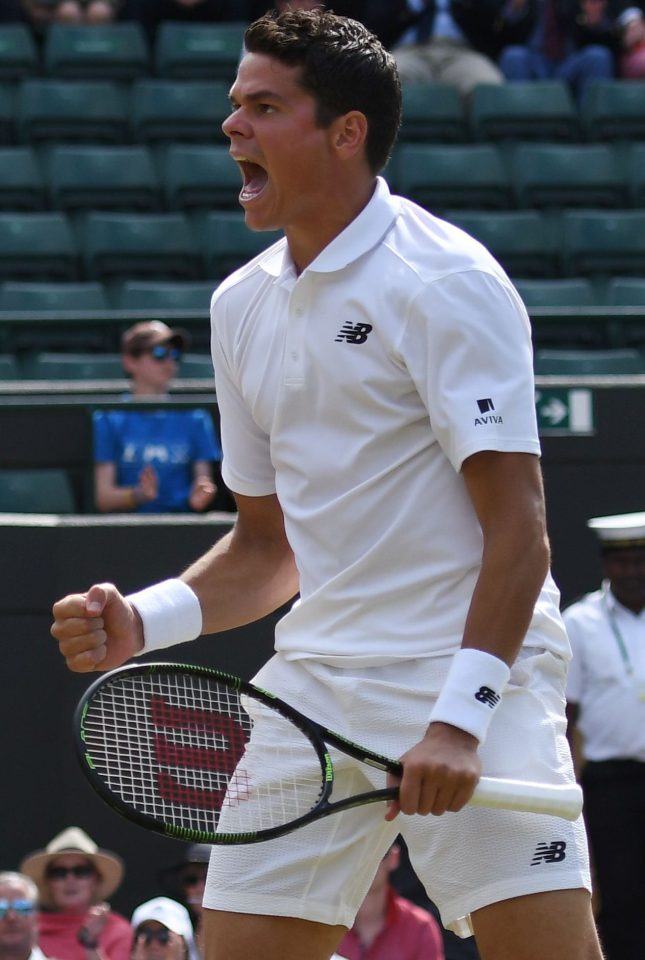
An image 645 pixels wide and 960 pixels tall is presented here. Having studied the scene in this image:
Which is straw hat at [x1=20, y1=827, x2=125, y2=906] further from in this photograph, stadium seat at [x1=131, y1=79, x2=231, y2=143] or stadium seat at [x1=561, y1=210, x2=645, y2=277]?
stadium seat at [x1=131, y1=79, x2=231, y2=143]

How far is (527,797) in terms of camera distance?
228 cm

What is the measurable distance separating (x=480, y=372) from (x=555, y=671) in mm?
475

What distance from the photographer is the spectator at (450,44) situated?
9.88 meters

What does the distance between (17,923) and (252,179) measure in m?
2.61

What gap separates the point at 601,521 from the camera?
556 centimetres

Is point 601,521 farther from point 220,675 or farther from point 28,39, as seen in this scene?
point 28,39

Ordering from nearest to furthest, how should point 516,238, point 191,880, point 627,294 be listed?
1. point 191,880
2. point 627,294
3. point 516,238

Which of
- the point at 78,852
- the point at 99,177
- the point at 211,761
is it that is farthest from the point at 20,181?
the point at 211,761

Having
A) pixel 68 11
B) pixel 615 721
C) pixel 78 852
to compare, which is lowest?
pixel 78 852

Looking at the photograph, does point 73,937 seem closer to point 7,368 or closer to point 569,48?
point 7,368

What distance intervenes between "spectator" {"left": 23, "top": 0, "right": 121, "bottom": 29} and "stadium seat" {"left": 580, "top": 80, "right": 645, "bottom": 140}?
9.54 feet

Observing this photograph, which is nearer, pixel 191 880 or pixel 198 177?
pixel 191 880

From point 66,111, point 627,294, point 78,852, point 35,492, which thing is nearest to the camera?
point 78,852

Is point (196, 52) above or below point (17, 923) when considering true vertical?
above
